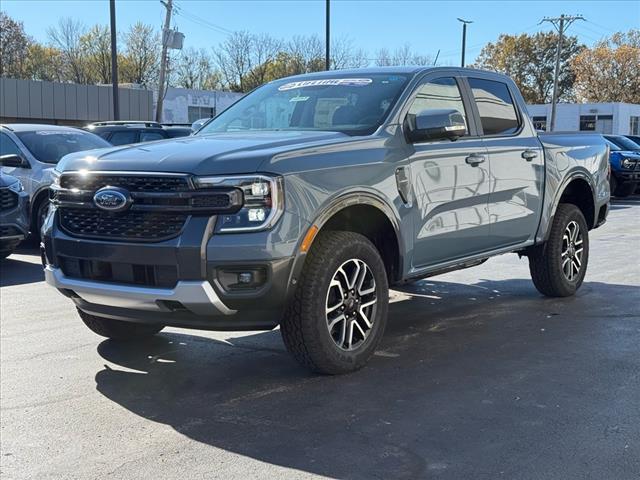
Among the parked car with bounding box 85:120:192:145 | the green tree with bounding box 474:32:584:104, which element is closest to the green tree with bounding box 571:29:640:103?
the green tree with bounding box 474:32:584:104

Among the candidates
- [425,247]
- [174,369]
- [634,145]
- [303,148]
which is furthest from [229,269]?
[634,145]

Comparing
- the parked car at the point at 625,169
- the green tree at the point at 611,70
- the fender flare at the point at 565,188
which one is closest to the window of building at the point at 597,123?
the green tree at the point at 611,70

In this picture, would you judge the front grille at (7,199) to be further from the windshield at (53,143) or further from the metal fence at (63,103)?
the metal fence at (63,103)

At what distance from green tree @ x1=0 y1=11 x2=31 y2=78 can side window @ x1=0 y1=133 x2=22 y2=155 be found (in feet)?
191

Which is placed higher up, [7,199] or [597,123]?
[597,123]

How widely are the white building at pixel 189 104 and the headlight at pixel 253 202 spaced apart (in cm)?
4157

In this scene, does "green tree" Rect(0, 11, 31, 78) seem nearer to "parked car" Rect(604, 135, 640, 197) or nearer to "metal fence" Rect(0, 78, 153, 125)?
"metal fence" Rect(0, 78, 153, 125)

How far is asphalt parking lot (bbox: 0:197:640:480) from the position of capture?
3.52 metres

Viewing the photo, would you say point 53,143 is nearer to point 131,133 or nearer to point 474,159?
point 131,133

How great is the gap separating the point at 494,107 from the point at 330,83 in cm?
153

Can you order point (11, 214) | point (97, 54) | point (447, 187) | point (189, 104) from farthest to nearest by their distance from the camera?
point (97, 54), point (189, 104), point (11, 214), point (447, 187)

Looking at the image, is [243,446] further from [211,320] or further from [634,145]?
[634,145]

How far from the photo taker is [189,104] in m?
46.5

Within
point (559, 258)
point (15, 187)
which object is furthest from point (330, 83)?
point (15, 187)
